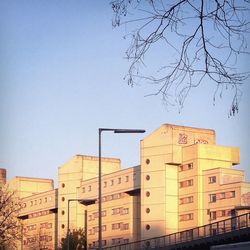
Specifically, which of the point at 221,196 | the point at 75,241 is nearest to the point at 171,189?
the point at 221,196

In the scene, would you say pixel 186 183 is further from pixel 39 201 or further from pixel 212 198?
pixel 39 201

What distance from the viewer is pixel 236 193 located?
88.6 meters

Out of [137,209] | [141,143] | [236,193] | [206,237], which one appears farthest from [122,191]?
[206,237]

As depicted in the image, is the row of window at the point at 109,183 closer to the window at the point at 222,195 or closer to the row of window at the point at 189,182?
the row of window at the point at 189,182

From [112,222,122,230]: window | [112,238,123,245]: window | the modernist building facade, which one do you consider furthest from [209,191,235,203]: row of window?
[112,222,122,230]: window

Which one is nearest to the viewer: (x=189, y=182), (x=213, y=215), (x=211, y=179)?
(x=213, y=215)

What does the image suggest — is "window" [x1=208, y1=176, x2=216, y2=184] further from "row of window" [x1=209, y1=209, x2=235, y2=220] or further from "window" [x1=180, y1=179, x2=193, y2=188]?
"row of window" [x1=209, y1=209, x2=235, y2=220]

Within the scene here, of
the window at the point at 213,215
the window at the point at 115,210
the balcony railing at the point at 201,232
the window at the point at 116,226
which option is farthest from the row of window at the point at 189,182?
the window at the point at 116,226

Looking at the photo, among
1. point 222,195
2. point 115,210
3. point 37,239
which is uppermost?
point 222,195

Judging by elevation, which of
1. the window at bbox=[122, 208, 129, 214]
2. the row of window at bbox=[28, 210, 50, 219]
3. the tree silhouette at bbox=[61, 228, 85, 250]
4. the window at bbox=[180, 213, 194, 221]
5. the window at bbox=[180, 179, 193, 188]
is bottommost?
the tree silhouette at bbox=[61, 228, 85, 250]

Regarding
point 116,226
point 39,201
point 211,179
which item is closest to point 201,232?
point 211,179

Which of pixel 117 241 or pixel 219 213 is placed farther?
pixel 117 241

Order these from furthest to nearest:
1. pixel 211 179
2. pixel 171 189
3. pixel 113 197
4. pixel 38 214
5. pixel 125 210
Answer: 1. pixel 38 214
2. pixel 113 197
3. pixel 125 210
4. pixel 171 189
5. pixel 211 179

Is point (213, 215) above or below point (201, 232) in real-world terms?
above
